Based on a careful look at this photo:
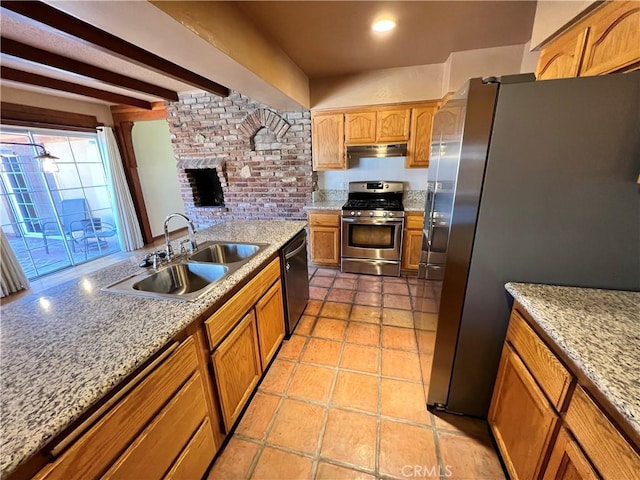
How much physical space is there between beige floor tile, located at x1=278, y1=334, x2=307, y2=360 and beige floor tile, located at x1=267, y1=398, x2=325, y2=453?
0.39 metres

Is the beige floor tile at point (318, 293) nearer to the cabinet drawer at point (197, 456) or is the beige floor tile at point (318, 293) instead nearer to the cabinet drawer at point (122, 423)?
the cabinet drawer at point (197, 456)

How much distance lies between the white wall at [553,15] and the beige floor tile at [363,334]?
236 centimetres

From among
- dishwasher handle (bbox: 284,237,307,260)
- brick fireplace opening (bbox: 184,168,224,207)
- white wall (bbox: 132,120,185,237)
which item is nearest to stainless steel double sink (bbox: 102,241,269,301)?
dishwasher handle (bbox: 284,237,307,260)

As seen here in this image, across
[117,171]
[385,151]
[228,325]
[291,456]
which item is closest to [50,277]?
[117,171]

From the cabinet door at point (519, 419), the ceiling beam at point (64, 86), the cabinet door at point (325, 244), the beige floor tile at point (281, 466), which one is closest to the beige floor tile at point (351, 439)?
the beige floor tile at point (281, 466)

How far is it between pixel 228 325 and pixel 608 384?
4.58 feet

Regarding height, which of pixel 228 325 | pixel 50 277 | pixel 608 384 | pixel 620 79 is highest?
pixel 620 79

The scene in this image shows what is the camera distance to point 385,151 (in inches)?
128

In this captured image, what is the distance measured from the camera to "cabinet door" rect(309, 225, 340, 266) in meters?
3.46

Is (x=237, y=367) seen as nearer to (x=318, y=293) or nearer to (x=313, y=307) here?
(x=313, y=307)

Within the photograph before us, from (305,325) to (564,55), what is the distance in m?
2.60

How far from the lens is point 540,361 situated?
3.24ft

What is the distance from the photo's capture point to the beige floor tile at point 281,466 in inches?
50.4

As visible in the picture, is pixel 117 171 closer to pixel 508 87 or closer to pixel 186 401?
pixel 186 401
